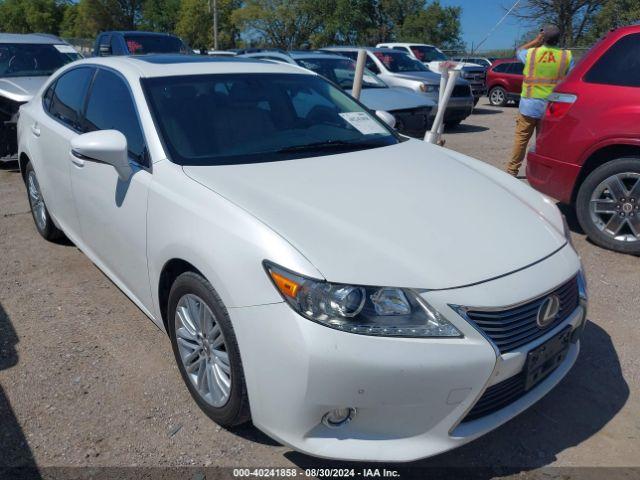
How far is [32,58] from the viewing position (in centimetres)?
851

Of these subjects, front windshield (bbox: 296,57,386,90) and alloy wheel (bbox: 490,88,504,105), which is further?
alloy wheel (bbox: 490,88,504,105)

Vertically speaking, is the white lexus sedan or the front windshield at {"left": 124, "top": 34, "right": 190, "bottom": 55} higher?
the white lexus sedan

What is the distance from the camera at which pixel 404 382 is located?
6.84ft

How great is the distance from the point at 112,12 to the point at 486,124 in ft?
151

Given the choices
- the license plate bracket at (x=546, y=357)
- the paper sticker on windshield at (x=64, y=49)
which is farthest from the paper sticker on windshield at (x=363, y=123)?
the paper sticker on windshield at (x=64, y=49)

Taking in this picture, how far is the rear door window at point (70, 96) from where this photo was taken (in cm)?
396

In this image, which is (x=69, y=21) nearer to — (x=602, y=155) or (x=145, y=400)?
(x=602, y=155)

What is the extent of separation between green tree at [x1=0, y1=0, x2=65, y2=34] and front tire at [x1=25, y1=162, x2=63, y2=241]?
198ft

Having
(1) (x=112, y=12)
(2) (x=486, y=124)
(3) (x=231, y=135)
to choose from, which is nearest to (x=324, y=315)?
(3) (x=231, y=135)

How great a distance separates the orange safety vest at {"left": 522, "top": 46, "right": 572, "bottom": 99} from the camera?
6551 millimetres

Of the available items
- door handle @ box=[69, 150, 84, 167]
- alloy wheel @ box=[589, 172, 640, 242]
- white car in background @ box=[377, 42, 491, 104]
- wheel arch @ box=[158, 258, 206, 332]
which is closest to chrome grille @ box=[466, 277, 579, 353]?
wheel arch @ box=[158, 258, 206, 332]

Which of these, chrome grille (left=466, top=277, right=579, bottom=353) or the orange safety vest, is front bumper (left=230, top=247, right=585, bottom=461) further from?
the orange safety vest

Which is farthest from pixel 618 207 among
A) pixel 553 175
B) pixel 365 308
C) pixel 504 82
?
pixel 504 82

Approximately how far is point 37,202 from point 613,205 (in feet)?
16.0
